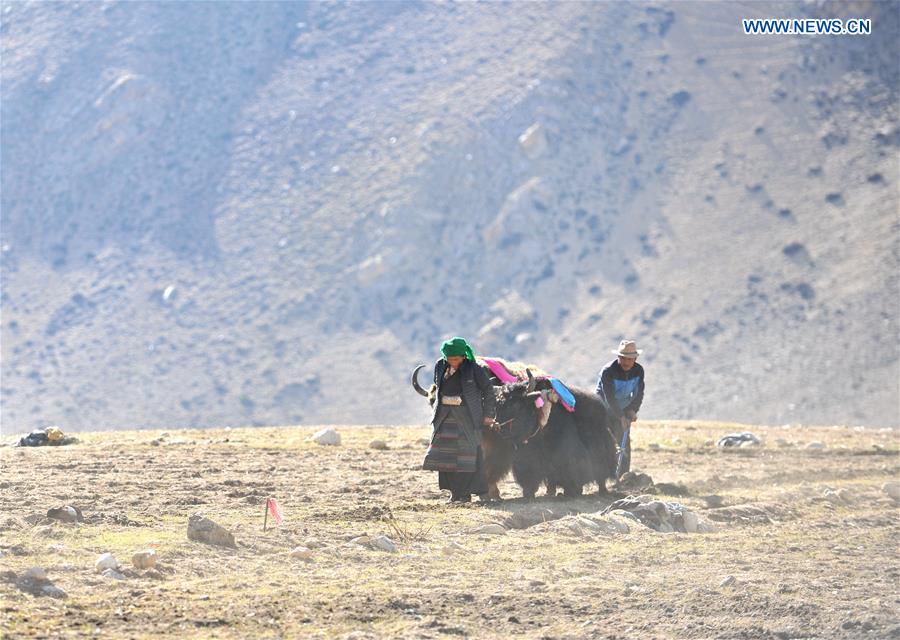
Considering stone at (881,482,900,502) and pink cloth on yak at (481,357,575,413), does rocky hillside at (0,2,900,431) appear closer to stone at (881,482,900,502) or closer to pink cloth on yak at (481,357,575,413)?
stone at (881,482,900,502)

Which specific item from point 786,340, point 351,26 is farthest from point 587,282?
point 351,26

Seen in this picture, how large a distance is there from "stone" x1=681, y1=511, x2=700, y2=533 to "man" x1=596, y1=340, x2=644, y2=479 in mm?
2194

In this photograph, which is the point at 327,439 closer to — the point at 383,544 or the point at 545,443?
the point at 545,443

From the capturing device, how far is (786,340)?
57750mm

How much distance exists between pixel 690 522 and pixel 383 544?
367 centimetres

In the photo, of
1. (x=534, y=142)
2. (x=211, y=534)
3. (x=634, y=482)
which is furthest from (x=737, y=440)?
(x=534, y=142)

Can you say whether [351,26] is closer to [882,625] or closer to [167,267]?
[167,267]

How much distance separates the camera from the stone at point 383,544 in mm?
10455

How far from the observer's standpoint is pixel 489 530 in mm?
11672

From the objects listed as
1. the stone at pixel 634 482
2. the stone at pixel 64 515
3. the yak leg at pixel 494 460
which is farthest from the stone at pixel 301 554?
the stone at pixel 634 482

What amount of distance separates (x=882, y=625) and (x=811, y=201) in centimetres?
5694

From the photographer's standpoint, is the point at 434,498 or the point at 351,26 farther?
the point at 351,26

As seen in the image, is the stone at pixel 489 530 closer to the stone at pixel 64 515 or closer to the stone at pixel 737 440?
the stone at pixel 64 515

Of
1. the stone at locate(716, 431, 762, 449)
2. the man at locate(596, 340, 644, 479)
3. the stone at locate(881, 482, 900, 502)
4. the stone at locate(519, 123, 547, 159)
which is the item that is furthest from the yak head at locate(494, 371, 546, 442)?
the stone at locate(519, 123, 547, 159)
